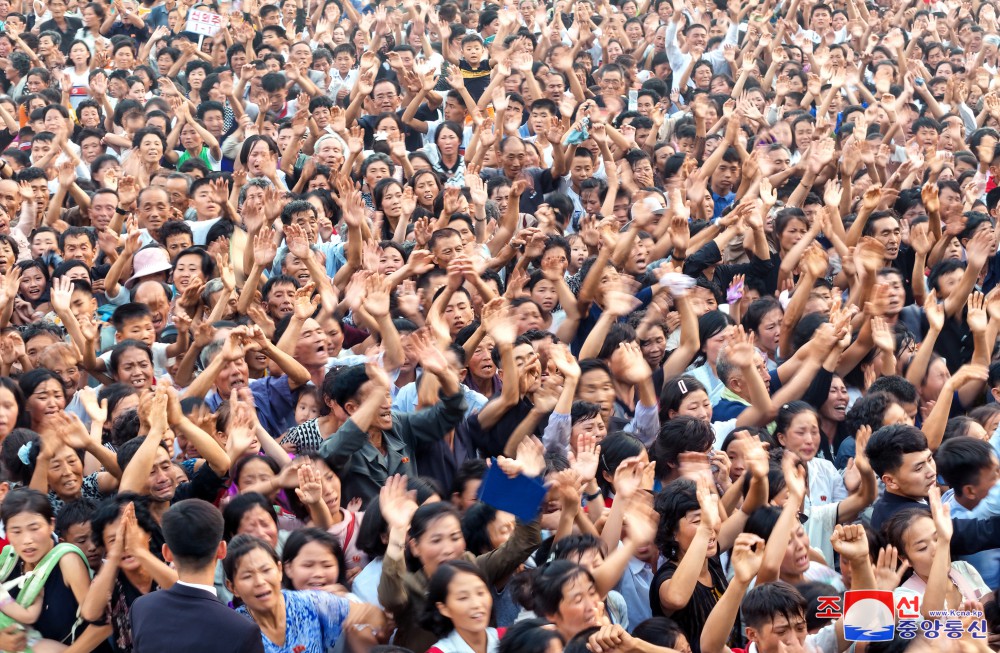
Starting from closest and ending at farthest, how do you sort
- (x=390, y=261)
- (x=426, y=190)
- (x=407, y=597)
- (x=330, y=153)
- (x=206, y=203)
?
(x=407, y=597)
(x=390, y=261)
(x=206, y=203)
(x=426, y=190)
(x=330, y=153)

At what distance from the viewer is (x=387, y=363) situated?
6133 millimetres

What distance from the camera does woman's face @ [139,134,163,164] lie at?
29.2 feet

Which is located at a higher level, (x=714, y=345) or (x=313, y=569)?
(x=313, y=569)

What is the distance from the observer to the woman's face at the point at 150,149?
8914mm

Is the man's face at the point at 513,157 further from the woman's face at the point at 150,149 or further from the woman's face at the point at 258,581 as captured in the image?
the woman's face at the point at 258,581

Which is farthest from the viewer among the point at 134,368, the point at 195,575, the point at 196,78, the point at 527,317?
the point at 196,78

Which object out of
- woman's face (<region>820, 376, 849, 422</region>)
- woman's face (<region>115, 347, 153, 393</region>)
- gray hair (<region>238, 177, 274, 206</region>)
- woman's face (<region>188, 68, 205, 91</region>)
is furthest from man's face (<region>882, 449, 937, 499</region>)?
woman's face (<region>188, 68, 205, 91</region>)

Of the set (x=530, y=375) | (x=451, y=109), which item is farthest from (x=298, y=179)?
(x=530, y=375)

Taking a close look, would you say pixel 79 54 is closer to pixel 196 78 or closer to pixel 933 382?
pixel 196 78

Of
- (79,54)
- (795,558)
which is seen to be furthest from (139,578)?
(79,54)

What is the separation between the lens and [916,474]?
193 inches

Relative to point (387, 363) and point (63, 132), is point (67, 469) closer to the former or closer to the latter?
point (387, 363)

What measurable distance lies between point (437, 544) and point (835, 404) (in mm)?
2487

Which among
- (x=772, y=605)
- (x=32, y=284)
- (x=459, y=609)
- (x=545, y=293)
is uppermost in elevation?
(x=772, y=605)
